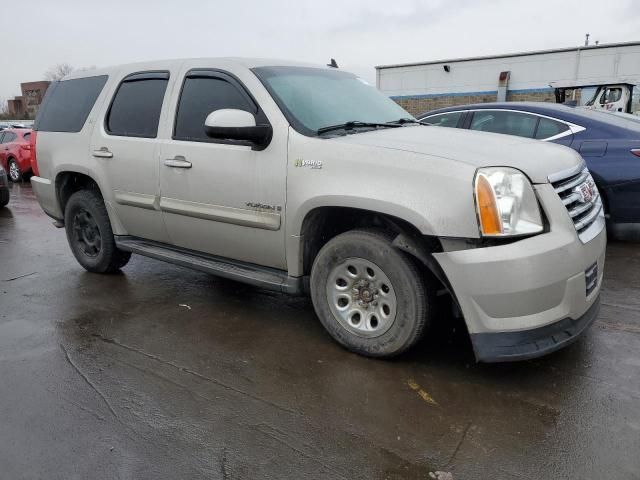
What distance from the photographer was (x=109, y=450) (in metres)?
2.55

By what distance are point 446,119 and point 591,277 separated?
426 centimetres

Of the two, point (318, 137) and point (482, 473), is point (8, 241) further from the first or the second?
point (482, 473)

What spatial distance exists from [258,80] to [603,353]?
2985 mm

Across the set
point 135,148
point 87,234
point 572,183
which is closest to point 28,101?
point 87,234

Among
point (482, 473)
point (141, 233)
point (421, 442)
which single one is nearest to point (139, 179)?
point (141, 233)

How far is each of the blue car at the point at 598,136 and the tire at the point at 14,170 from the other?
13.4 meters

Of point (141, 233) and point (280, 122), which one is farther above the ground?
point (280, 122)

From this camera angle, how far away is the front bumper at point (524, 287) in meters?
2.69

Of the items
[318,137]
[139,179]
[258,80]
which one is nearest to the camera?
[318,137]

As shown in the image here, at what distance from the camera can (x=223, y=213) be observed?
3.82 m

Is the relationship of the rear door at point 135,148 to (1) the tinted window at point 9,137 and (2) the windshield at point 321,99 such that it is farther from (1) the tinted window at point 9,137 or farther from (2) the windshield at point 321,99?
(1) the tinted window at point 9,137

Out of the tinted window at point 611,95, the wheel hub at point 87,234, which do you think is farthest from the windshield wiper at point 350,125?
the tinted window at point 611,95

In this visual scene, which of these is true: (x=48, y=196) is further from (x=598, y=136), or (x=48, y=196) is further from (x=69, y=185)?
(x=598, y=136)

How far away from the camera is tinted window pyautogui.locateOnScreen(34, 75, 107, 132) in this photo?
16.5 feet
